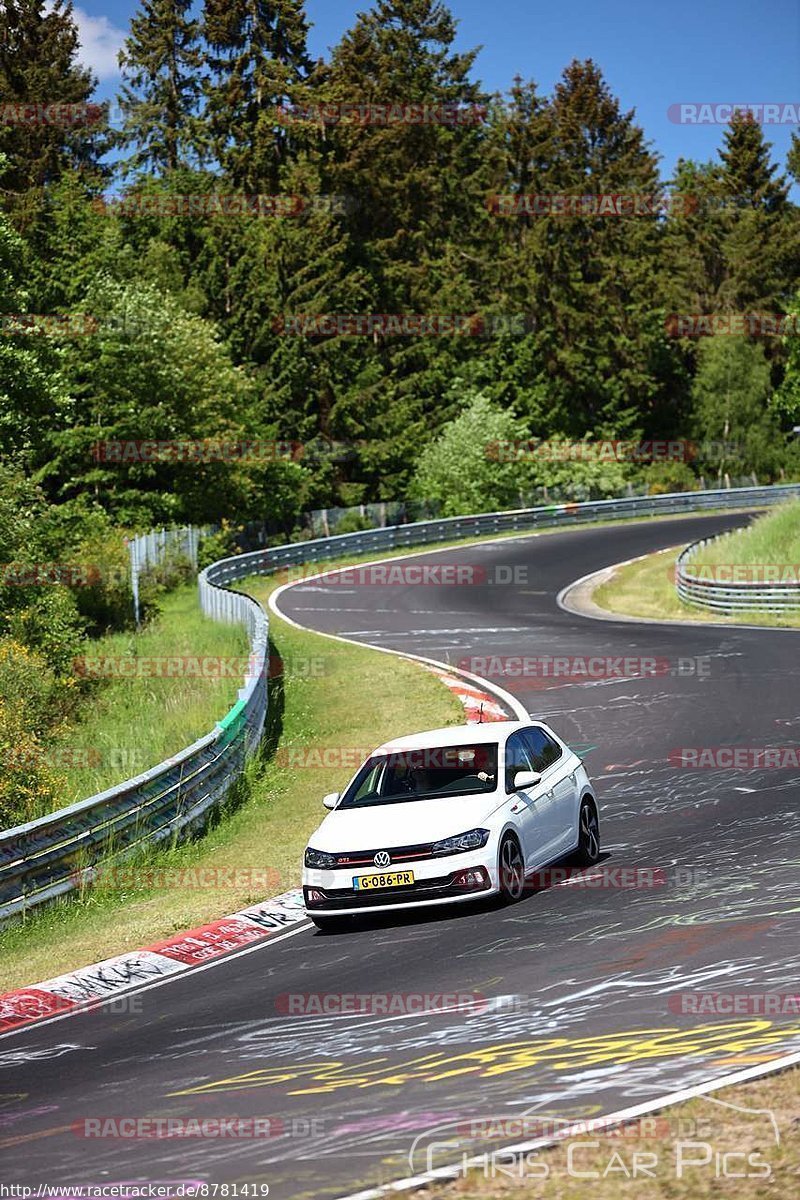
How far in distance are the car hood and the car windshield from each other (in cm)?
17

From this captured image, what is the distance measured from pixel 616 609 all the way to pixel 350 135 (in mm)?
47536

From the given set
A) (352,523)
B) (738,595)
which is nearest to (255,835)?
(738,595)

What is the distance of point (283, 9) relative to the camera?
8181 centimetres

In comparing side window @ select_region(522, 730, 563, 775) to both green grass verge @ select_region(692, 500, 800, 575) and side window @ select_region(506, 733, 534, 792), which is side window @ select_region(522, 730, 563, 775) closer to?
side window @ select_region(506, 733, 534, 792)

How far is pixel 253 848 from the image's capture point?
16.8m

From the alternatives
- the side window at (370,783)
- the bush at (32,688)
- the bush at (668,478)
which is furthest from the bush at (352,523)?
the side window at (370,783)

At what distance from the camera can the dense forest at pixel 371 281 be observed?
5812 centimetres

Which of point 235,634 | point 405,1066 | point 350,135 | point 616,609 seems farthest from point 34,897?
point 350,135

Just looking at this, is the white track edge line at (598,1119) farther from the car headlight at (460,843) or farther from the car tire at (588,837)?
the car tire at (588,837)

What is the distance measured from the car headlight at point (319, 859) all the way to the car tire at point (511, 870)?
136cm

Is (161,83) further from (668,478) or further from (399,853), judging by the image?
(399,853)

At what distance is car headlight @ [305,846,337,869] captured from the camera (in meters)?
12.0

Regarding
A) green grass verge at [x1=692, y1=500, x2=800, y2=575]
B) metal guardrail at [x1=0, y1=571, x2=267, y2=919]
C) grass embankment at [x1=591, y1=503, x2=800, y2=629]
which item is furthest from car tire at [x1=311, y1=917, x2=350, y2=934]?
green grass verge at [x1=692, y1=500, x2=800, y2=575]

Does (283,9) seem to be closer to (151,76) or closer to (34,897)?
(151,76)
